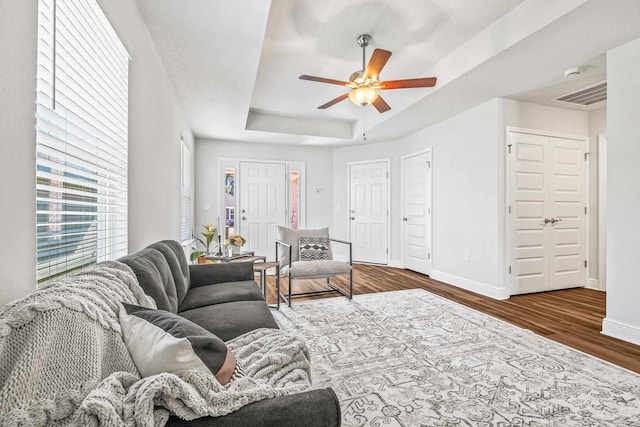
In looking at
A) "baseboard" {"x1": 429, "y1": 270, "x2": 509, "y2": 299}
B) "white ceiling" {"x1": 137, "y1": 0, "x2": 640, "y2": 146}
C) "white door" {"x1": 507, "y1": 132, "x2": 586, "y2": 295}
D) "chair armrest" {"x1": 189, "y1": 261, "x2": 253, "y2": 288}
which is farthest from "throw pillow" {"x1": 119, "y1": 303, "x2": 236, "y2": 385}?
"white door" {"x1": 507, "y1": 132, "x2": 586, "y2": 295}

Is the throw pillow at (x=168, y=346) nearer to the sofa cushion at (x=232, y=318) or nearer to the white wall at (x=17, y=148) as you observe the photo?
the white wall at (x=17, y=148)

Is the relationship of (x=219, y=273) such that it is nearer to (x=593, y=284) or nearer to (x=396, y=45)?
(x=396, y=45)

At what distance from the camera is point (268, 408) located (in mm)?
764

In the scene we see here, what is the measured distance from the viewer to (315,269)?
3.41 metres

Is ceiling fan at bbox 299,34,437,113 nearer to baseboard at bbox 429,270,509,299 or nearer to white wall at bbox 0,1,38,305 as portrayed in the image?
white wall at bbox 0,1,38,305

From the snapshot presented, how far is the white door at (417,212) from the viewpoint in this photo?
16.2ft

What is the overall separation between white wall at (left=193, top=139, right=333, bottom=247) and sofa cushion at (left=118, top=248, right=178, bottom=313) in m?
3.90

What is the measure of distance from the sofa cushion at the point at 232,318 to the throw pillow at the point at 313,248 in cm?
185

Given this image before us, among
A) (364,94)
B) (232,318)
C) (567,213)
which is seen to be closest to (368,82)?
(364,94)

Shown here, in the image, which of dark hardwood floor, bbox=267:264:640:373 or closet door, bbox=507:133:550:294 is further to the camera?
closet door, bbox=507:133:550:294

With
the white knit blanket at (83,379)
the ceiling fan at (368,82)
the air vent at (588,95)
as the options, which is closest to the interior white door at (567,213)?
the air vent at (588,95)

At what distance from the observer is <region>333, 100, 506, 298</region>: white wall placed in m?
3.69

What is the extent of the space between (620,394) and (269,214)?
500 cm

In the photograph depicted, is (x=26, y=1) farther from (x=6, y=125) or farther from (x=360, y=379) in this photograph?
(x=360, y=379)
